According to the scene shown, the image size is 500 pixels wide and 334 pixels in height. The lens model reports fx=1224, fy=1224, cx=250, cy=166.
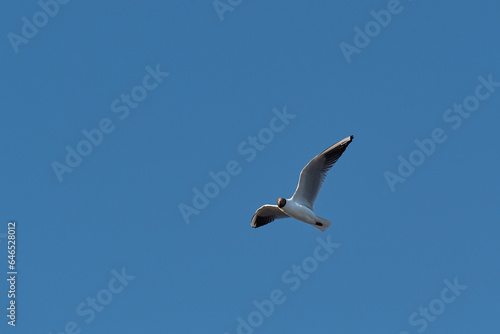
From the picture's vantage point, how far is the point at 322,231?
26.0 metres

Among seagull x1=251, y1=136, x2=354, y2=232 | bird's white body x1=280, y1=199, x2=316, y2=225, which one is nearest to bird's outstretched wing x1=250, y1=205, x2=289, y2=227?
seagull x1=251, y1=136, x2=354, y2=232

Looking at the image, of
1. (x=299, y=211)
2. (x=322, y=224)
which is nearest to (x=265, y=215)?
(x=299, y=211)

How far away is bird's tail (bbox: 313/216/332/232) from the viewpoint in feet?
84.5

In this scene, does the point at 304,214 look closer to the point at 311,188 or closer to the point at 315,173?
the point at 311,188

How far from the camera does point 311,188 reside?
85.6ft

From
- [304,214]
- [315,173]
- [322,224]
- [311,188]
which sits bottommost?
[322,224]

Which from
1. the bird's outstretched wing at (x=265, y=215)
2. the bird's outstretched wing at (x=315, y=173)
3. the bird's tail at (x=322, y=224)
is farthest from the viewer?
the bird's outstretched wing at (x=265, y=215)

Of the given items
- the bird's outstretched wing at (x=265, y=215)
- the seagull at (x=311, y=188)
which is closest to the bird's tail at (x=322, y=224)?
the seagull at (x=311, y=188)

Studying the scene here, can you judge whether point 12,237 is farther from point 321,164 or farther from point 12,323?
point 321,164

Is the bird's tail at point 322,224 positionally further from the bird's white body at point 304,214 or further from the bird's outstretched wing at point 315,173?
the bird's outstretched wing at point 315,173

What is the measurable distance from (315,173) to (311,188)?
36 cm

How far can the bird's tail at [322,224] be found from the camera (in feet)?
84.5

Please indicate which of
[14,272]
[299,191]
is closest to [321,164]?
[299,191]

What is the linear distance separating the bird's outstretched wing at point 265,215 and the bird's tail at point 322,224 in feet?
4.68
